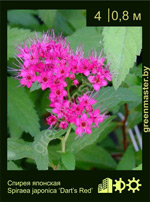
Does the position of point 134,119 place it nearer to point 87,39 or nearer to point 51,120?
point 87,39

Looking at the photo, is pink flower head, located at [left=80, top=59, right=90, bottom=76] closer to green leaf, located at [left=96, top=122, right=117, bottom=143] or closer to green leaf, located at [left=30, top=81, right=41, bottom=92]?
green leaf, located at [left=30, top=81, right=41, bottom=92]

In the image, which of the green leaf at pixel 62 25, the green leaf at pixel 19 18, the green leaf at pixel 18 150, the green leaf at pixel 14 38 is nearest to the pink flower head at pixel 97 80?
the green leaf at pixel 18 150

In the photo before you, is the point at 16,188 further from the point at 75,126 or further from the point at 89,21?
the point at 89,21

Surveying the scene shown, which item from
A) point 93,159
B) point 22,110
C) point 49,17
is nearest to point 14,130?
point 22,110

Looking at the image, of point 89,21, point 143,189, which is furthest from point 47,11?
point 143,189

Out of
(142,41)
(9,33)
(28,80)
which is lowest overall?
(28,80)

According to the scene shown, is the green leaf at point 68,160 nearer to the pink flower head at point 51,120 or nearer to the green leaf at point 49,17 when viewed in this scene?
the pink flower head at point 51,120
